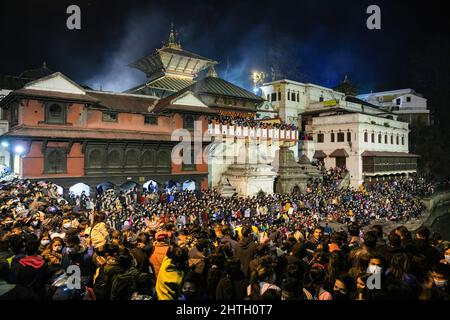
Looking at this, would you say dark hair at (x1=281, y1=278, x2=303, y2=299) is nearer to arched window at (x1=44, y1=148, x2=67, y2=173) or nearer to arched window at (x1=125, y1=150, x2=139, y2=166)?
arched window at (x1=44, y1=148, x2=67, y2=173)

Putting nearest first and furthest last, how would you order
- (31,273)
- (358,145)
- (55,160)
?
(31,273)
(55,160)
(358,145)

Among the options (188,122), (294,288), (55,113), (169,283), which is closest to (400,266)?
(294,288)

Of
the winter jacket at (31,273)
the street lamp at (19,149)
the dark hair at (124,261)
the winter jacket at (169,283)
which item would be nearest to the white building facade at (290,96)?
the street lamp at (19,149)

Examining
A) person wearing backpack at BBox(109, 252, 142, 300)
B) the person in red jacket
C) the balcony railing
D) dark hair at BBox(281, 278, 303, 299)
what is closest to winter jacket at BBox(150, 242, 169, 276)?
the person in red jacket

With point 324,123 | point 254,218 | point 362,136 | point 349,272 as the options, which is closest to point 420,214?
point 362,136

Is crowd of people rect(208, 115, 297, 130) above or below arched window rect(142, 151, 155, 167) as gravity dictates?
above

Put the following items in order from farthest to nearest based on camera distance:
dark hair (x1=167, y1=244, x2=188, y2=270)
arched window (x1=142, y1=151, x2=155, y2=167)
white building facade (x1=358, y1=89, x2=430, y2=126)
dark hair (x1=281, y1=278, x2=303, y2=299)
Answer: white building facade (x1=358, y1=89, x2=430, y2=126)
arched window (x1=142, y1=151, x2=155, y2=167)
dark hair (x1=167, y1=244, x2=188, y2=270)
dark hair (x1=281, y1=278, x2=303, y2=299)

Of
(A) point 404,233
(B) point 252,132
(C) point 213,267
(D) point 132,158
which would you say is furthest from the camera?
Answer: (B) point 252,132

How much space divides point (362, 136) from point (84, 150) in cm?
3301

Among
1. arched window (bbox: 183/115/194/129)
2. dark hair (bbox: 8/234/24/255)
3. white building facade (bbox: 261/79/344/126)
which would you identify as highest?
white building facade (bbox: 261/79/344/126)

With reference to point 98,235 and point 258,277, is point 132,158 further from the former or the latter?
point 258,277

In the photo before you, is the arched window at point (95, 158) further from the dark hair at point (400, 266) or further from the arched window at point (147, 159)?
the dark hair at point (400, 266)

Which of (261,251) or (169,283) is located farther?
(261,251)
